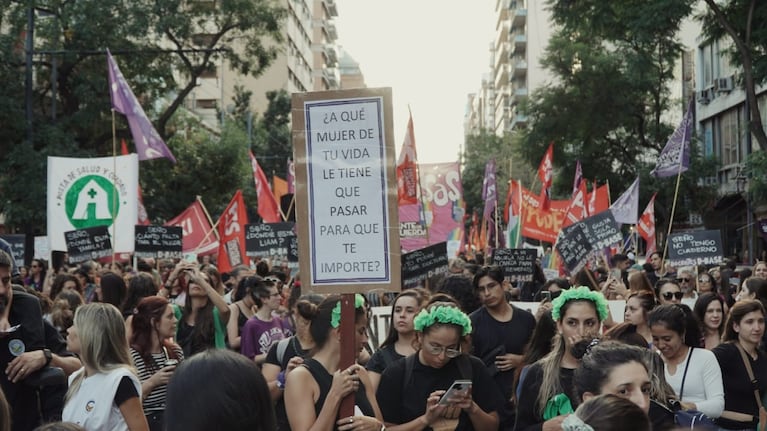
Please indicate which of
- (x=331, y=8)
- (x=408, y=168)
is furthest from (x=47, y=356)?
(x=331, y=8)

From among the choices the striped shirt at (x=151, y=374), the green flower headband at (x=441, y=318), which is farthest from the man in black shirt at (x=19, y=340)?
the green flower headband at (x=441, y=318)

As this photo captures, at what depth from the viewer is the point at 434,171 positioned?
25234mm

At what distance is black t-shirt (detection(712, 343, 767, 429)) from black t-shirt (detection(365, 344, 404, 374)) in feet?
6.56

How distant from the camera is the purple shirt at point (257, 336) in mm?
8945

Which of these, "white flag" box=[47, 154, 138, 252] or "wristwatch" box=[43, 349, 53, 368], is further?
"white flag" box=[47, 154, 138, 252]

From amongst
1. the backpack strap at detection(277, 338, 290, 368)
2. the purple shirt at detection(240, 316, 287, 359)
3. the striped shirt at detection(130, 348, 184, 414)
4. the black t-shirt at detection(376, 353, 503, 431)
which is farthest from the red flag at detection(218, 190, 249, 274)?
the black t-shirt at detection(376, 353, 503, 431)

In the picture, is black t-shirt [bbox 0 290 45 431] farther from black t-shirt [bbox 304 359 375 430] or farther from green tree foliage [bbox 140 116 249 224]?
green tree foliage [bbox 140 116 249 224]

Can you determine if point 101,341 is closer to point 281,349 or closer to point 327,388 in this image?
point 327,388

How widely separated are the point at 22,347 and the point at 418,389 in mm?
2061

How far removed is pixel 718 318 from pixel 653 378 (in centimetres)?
347

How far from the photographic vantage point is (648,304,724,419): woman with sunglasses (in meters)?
6.66

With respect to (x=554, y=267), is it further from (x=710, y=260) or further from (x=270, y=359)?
(x=270, y=359)

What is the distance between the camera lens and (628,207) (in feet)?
88.3

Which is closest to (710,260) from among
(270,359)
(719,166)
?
(270,359)
